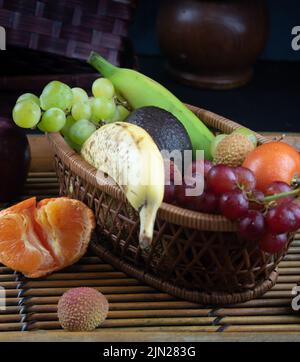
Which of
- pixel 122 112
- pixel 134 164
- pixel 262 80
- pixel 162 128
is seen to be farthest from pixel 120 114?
pixel 262 80

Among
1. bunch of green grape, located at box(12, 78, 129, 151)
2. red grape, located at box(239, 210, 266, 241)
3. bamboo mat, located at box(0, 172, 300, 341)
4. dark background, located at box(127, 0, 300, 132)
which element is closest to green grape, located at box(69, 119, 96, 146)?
bunch of green grape, located at box(12, 78, 129, 151)

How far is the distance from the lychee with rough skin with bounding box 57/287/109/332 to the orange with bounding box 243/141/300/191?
0.64ft

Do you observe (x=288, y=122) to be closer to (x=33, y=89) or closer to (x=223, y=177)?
(x=33, y=89)

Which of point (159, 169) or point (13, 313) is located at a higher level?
point (159, 169)

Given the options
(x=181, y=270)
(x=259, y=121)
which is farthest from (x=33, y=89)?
(x=259, y=121)

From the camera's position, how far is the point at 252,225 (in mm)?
579

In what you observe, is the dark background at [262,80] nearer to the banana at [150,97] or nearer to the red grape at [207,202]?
the banana at [150,97]

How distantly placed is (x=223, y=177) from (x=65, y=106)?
0.77 ft

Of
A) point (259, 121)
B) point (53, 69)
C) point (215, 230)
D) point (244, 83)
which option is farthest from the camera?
point (244, 83)

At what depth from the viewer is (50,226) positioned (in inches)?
27.6

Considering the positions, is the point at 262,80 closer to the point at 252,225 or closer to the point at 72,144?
the point at 72,144

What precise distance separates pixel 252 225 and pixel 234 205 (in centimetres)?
2

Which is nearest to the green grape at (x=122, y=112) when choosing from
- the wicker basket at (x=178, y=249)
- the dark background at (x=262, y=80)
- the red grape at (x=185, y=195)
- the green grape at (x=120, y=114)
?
the green grape at (x=120, y=114)

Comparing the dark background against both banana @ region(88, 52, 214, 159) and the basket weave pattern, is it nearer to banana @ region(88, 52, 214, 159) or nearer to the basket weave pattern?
the basket weave pattern
